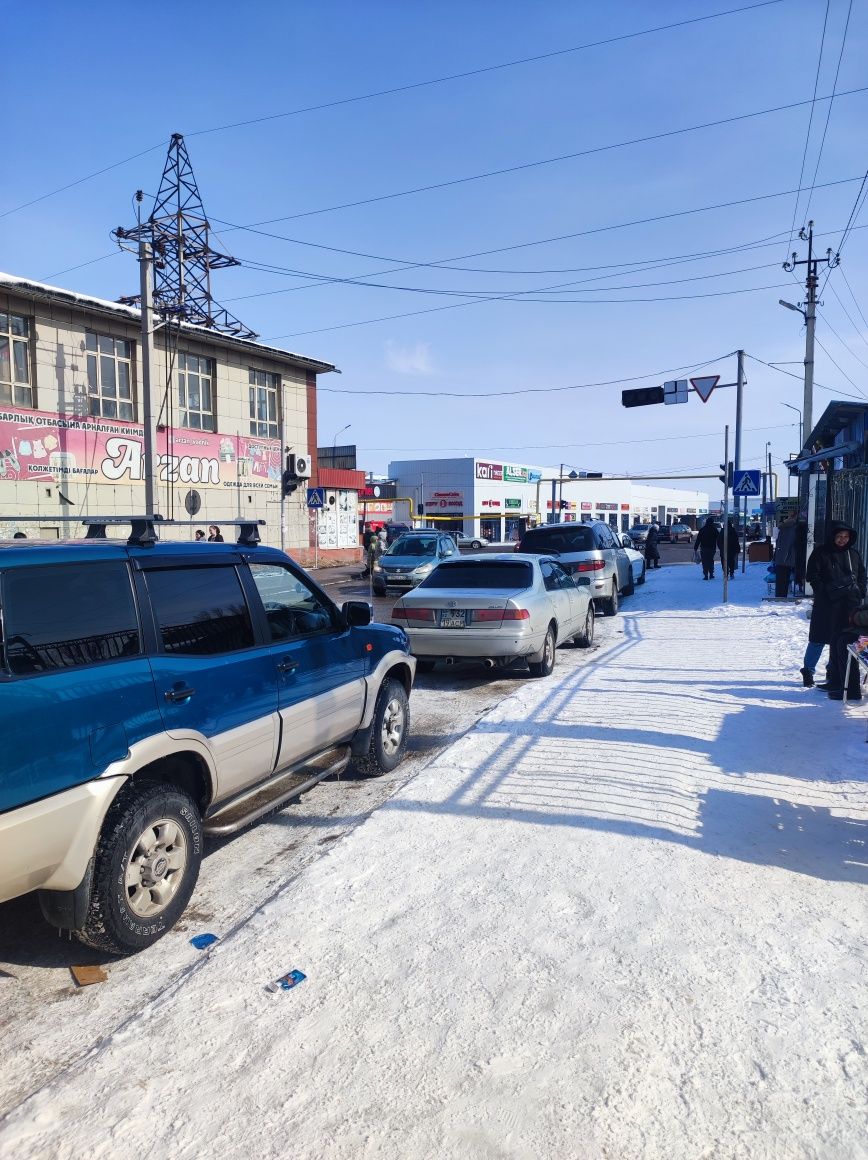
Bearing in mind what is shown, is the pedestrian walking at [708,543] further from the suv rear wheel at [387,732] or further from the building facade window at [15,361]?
the building facade window at [15,361]

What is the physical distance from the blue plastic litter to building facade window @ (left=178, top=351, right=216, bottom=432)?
26.3 m

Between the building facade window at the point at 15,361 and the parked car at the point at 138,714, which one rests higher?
the building facade window at the point at 15,361

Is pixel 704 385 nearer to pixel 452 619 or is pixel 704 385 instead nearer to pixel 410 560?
pixel 410 560

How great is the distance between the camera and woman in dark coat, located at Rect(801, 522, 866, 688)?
7910mm

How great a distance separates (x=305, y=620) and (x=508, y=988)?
275 cm

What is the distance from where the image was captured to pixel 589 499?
92312 mm

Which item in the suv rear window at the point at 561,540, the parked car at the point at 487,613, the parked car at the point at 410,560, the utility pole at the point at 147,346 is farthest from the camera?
the parked car at the point at 410,560

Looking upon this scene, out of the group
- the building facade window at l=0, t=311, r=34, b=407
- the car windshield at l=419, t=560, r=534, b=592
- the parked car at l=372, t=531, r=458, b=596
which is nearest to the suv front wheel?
the car windshield at l=419, t=560, r=534, b=592

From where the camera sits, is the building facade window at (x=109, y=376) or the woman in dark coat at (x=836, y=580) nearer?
the woman in dark coat at (x=836, y=580)

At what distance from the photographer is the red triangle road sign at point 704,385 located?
68.4ft

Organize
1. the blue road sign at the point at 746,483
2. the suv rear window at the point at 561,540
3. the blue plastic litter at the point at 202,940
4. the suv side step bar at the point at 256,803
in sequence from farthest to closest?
the blue road sign at the point at 746,483 < the suv rear window at the point at 561,540 < the suv side step bar at the point at 256,803 < the blue plastic litter at the point at 202,940

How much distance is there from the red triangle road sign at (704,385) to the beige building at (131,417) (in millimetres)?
13113

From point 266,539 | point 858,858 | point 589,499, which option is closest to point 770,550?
point 266,539

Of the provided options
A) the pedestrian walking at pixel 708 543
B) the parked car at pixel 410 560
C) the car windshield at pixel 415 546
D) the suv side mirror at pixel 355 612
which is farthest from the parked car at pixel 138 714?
the pedestrian walking at pixel 708 543
